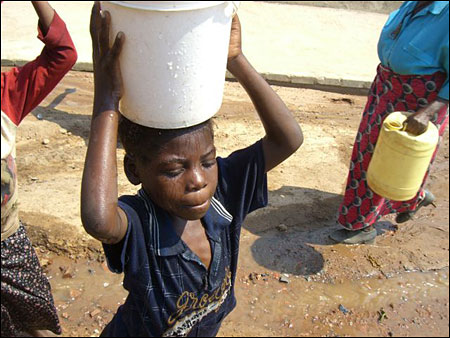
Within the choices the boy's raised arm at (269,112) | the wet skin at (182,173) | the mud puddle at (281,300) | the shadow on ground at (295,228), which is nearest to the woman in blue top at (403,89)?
the shadow on ground at (295,228)

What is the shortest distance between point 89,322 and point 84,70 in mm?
3462

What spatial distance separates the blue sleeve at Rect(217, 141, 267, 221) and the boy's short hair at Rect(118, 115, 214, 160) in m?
0.25

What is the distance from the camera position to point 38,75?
2018 mm

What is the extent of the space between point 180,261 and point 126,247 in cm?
20

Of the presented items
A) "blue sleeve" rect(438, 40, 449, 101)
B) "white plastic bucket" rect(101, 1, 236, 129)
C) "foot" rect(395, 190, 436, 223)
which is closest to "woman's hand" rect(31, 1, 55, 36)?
"white plastic bucket" rect(101, 1, 236, 129)

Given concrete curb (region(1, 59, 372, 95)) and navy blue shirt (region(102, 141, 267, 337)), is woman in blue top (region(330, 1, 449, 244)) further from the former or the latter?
concrete curb (region(1, 59, 372, 95))

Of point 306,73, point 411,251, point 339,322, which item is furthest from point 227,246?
point 306,73

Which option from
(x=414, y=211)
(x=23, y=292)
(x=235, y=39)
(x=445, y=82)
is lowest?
(x=414, y=211)

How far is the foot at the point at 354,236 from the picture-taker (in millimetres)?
3677

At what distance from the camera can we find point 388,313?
3246 millimetres

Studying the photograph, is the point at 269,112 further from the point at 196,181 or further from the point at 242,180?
the point at 196,181

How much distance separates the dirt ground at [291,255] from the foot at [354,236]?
0.05m

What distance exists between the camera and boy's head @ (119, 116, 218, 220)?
145 centimetres

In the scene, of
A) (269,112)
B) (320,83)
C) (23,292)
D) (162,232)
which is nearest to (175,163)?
(162,232)
